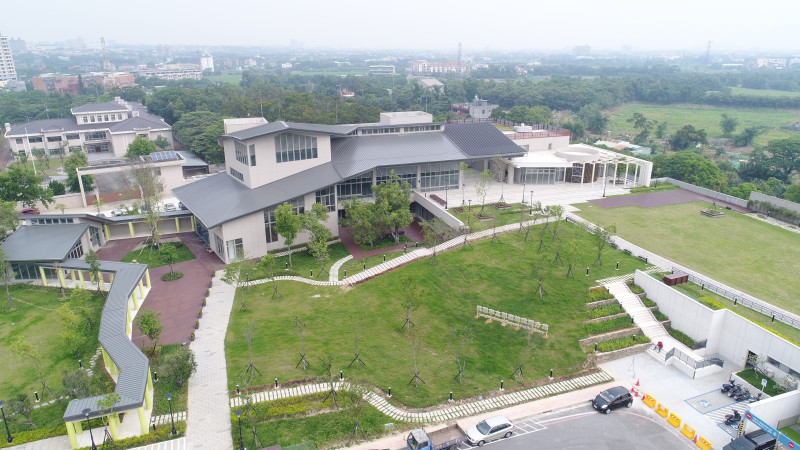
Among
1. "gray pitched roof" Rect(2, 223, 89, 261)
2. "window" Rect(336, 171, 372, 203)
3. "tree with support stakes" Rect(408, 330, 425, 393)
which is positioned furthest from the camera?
"window" Rect(336, 171, 372, 203)

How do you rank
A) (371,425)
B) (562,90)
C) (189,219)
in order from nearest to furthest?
(371,425), (189,219), (562,90)

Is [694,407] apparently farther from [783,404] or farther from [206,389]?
[206,389]

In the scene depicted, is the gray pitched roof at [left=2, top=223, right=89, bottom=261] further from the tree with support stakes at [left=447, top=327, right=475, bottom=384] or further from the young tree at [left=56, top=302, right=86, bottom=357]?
the tree with support stakes at [left=447, top=327, right=475, bottom=384]

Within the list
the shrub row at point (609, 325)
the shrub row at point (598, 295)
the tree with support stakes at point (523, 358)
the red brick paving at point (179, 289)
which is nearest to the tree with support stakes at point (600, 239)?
the shrub row at point (598, 295)

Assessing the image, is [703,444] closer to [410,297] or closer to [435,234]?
[410,297]

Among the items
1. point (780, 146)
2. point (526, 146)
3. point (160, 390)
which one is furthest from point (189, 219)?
point (780, 146)

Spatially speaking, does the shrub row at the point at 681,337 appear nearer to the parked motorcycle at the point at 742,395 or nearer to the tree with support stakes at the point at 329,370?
the parked motorcycle at the point at 742,395

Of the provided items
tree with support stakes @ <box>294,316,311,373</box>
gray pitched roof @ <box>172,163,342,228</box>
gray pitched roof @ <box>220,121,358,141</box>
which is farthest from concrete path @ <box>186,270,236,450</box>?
gray pitched roof @ <box>220,121,358,141</box>
